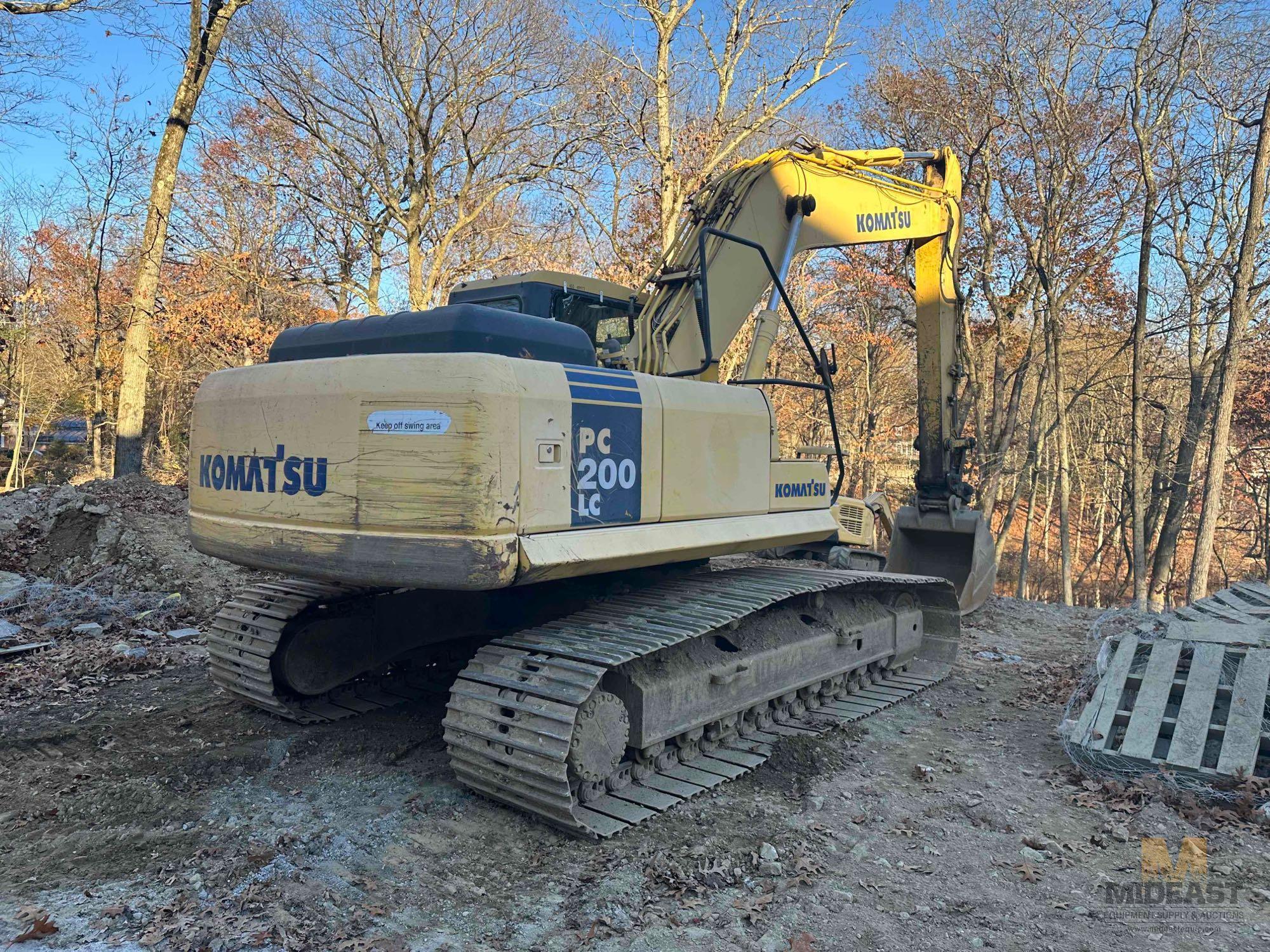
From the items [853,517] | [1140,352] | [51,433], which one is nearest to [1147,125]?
[1140,352]

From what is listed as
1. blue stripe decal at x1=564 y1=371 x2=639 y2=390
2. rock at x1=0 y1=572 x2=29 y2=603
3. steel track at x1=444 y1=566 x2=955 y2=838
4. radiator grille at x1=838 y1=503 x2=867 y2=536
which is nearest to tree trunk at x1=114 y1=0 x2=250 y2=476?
rock at x1=0 y1=572 x2=29 y2=603

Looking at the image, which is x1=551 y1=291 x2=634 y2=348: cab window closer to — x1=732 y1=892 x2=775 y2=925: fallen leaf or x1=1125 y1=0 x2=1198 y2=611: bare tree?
x1=732 y1=892 x2=775 y2=925: fallen leaf

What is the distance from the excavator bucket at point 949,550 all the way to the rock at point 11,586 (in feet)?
25.9

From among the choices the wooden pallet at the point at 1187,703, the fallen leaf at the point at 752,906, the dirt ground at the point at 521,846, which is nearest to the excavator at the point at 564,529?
the dirt ground at the point at 521,846

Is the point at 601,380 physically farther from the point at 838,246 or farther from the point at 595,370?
the point at 838,246

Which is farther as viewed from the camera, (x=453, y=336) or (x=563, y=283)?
(x=563, y=283)

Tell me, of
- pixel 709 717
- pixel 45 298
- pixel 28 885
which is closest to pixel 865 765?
pixel 709 717

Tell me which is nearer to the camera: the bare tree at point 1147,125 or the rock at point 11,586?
the rock at point 11,586

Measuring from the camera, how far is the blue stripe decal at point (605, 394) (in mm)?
3836

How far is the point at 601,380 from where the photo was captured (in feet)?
13.1

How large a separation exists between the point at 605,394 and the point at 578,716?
4.60 feet

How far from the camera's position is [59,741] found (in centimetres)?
468

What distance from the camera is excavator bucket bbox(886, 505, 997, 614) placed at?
8.23 m

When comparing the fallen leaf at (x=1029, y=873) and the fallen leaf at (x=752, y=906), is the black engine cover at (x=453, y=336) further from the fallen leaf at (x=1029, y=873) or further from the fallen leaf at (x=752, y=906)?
the fallen leaf at (x=1029, y=873)
